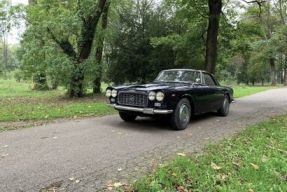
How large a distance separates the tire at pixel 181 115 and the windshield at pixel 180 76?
4.51ft

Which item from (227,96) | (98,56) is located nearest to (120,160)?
(227,96)

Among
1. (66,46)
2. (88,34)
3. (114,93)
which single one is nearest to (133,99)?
(114,93)

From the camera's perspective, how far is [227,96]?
37.1ft

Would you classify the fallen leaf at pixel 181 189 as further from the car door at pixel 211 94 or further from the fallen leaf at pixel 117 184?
the car door at pixel 211 94

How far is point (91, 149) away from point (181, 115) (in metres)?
2.89

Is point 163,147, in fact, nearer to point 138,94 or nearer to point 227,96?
point 138,94

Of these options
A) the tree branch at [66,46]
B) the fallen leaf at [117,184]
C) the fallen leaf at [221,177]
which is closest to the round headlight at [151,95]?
the fallen leaf at [221,177]

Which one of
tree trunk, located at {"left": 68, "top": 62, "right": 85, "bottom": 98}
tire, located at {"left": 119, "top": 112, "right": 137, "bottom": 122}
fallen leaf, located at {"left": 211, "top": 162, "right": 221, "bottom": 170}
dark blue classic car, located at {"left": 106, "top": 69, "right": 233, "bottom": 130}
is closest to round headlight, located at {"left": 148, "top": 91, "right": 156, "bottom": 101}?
dark blue classic car, located at {"left": 106, "top": 69, "right": 233, "bottom": 130}

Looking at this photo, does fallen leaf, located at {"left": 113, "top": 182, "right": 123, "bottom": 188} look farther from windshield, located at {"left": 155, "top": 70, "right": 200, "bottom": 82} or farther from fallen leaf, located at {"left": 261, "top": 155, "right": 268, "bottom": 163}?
windshield, located at {"left": 155, "top": 70, "right": 200, "bottom": 82}

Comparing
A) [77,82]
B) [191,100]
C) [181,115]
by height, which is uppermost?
[77,82]

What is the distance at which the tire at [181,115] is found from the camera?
8180mm

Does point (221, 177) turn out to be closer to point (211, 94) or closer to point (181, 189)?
point (181, 189)

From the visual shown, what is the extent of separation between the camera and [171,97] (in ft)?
26.2

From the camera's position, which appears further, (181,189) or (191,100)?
(191,100)
